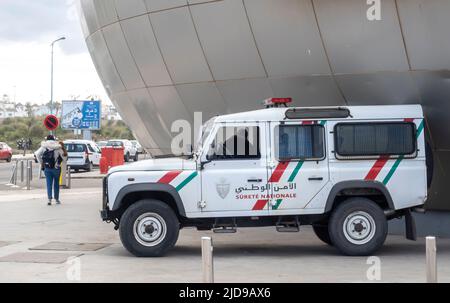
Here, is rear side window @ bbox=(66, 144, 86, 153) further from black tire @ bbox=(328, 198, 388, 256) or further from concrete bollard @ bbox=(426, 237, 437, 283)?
concrete bollard @ bbox=(426, 237, 437, 283)

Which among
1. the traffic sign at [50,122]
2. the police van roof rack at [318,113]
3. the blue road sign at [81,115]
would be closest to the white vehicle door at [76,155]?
the traffic sign at [50,122]

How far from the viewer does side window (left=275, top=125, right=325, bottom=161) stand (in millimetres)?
9719

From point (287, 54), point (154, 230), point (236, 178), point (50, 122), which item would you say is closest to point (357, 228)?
point (236, 178)

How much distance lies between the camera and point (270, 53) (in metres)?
11.9

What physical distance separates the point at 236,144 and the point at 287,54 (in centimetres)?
268

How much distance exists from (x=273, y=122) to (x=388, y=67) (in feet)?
8.35

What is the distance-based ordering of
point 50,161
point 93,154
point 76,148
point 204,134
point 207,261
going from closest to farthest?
point 207,261
point 204,134
point 50,161
point 76,148
point 93,154

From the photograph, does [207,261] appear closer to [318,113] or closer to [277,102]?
[318,113]

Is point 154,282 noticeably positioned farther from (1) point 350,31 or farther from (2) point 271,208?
(1) point 350,31

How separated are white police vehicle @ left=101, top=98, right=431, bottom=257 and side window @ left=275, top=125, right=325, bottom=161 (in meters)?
0.01

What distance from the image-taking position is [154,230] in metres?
9.69

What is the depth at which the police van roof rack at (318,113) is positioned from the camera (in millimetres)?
9805

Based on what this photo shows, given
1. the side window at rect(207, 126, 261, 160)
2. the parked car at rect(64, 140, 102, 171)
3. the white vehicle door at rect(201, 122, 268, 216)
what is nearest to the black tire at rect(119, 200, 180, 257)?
the white vehicle door at rect(201, 122, 268, 216)

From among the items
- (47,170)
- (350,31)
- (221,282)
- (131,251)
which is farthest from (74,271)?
(47,170)
